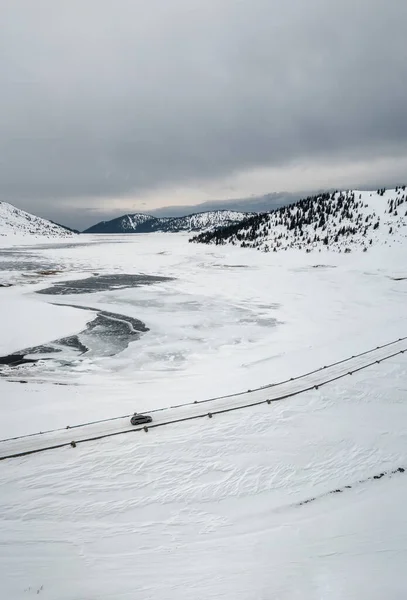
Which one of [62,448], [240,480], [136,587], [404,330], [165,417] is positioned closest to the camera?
[136,587]

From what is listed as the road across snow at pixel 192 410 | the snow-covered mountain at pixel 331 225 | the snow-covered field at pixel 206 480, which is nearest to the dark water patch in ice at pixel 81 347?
the snow-covered field at pixel 206 480

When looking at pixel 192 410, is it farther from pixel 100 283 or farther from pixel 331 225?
pixel 331 225

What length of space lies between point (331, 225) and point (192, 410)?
267 feet

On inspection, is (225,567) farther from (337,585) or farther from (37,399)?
(37,399)

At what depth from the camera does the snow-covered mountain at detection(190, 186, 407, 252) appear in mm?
68062

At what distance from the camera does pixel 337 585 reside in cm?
578

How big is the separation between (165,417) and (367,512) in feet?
20.3

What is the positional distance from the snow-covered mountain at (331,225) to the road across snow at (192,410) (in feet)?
175

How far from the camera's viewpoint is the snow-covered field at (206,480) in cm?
595

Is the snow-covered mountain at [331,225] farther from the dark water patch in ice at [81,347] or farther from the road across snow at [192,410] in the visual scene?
the dark water patch in ice at [81,347]

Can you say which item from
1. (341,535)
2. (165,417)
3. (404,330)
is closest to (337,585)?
(341,535)

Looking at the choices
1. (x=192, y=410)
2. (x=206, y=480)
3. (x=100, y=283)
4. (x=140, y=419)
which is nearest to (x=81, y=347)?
(x=140, y=419)

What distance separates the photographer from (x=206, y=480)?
802 centimetres

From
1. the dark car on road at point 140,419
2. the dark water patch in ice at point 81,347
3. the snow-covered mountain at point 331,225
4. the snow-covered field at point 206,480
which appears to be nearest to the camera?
the snow-covered field at point 206,480
